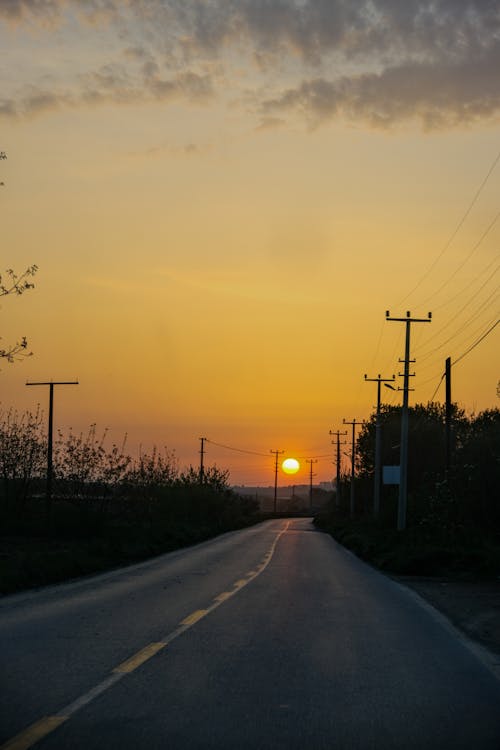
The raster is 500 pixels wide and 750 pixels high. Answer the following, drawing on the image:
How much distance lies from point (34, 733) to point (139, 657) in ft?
11.2

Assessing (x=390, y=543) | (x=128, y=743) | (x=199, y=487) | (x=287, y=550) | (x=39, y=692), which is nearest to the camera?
(x=128, y=743)

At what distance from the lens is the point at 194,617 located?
45.5ft

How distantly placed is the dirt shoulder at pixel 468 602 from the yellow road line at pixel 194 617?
3.85m

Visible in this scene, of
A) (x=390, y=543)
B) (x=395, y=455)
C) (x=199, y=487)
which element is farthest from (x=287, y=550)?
(x=395, y=455)

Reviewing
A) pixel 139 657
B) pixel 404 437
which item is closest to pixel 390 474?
pixel 404 437

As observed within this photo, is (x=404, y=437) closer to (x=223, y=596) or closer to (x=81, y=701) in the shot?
(x=223, y=596)

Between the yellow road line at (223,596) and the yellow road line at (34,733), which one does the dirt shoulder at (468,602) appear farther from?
the yellow road line at (34,733)

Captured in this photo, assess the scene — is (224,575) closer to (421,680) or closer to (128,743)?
(421,680)

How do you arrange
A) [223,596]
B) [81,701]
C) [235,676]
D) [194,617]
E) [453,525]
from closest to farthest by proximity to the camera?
[81,701]
[235,676]
[194,617]
[223,596]
[453,525]

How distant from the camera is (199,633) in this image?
1202 cm

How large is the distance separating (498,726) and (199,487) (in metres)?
74.4

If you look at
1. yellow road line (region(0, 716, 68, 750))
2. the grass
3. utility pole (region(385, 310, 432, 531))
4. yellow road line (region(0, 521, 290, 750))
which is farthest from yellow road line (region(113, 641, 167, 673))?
utility pole (region(385, 310, 432, 531))

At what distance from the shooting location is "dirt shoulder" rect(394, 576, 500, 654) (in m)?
13.5

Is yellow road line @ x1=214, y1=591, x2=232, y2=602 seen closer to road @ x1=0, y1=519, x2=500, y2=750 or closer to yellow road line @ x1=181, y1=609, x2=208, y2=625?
road @ x1=0, y1=519, x2=500, y2=750
